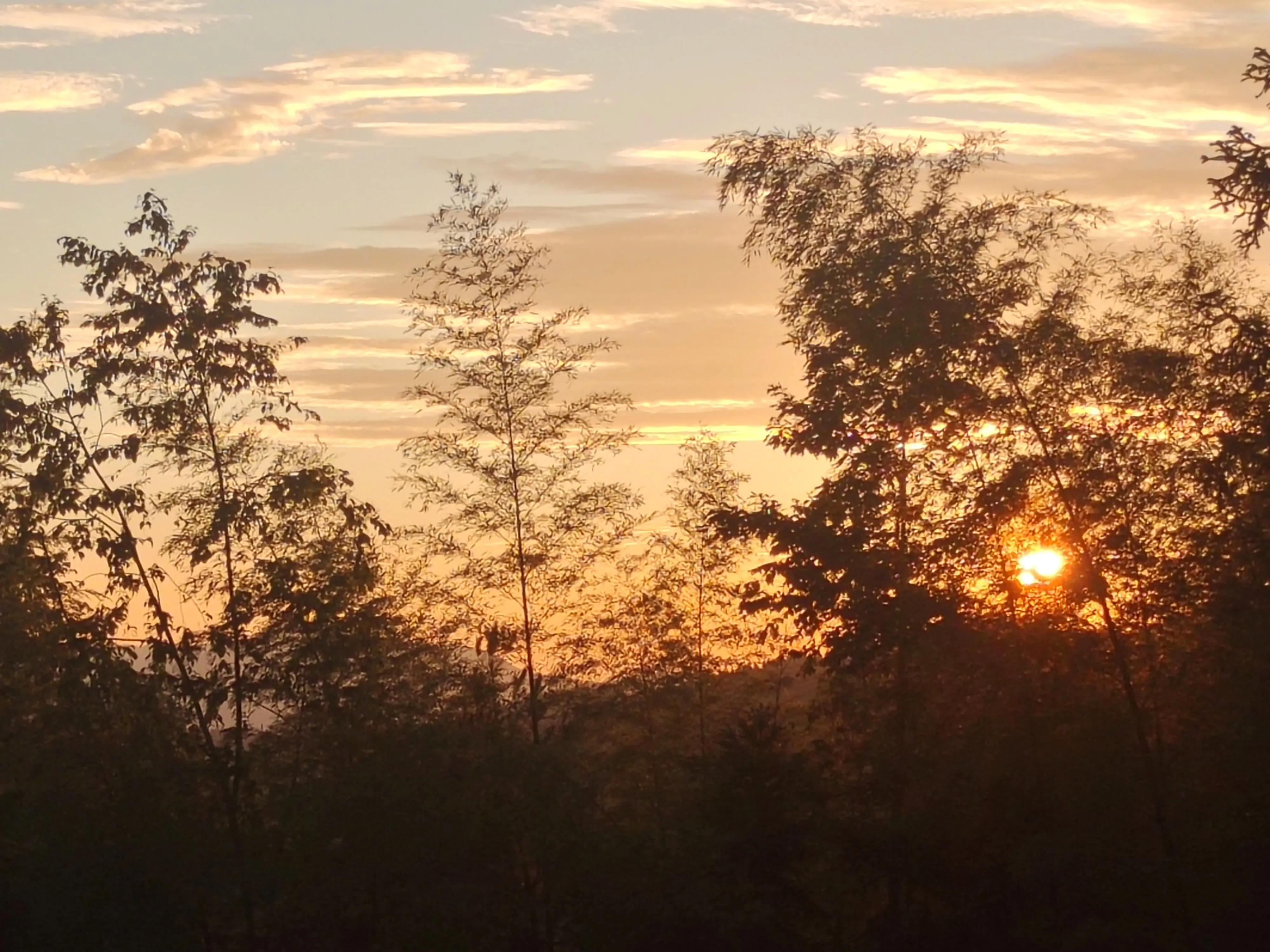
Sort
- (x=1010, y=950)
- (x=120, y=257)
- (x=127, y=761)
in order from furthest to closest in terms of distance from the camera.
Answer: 1. (x=127, y=761)
2. (x=120, y=257)
3. (x=1010, y=950)

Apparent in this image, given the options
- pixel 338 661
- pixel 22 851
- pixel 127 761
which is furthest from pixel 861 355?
pixel 22 851

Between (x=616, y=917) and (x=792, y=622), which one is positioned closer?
(x=616, y=917)

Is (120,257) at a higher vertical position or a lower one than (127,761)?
higher

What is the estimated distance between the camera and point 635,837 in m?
22.2

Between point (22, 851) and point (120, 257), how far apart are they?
9.88 meters

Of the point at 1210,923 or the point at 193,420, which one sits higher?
the point at 193,420

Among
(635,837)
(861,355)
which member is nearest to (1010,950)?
(635,837)

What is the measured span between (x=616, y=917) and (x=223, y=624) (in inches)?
274

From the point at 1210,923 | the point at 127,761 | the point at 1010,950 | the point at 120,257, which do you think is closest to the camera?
the point at 1210,923

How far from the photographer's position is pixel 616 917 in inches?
838

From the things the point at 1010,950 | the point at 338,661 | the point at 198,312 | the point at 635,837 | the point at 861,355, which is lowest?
the point at 1010,950

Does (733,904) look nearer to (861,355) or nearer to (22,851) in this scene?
(861,355)

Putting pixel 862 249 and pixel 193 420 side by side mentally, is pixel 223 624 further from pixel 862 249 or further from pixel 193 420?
pixel 862 249

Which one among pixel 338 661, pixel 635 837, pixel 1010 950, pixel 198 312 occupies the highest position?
pixel 198 312
